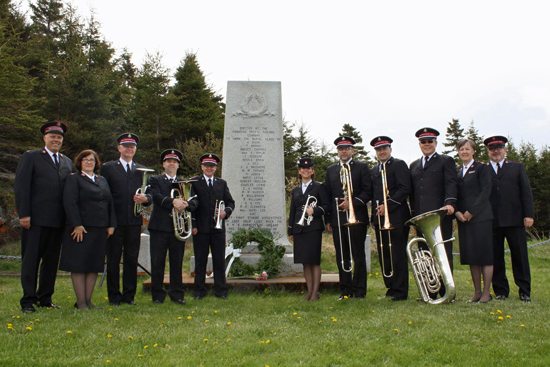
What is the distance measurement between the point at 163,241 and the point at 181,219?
1.45 ft

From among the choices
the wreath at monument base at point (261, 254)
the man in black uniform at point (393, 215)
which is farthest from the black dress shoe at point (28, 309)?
the man in black uniform at point (393, 215)

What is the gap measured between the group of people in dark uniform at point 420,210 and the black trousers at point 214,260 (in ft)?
3.97

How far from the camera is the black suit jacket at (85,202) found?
5.42m

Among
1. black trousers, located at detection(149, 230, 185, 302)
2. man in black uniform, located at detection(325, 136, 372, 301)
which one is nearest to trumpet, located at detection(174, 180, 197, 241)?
black trousers, located at detection(149, 230, 185, 302)

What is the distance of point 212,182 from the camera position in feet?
22.5

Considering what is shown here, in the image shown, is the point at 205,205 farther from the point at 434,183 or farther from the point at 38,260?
the point at 434,183

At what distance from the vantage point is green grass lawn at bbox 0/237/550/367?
3.57m

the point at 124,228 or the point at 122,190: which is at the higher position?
the point at 122,190

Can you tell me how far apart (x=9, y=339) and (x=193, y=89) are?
76.4 ft

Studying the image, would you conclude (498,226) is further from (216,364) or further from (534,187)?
(534,187)

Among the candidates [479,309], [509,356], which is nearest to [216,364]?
[509,356]

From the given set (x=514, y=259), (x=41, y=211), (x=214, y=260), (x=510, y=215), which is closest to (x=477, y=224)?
(x=510, y=215)

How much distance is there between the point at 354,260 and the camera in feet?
20.7

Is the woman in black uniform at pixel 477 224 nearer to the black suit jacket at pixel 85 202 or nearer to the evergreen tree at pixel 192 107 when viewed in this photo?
the black suit jacket at pixel 85 202
